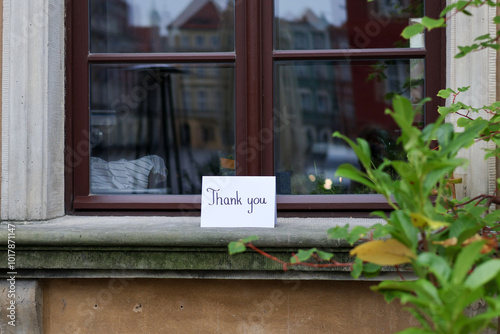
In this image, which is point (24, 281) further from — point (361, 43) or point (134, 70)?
point (361, 43)

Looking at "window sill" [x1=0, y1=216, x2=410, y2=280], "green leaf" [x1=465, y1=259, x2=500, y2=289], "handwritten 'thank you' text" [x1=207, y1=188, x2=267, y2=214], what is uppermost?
"handwritten 'thank you' text" [x1=207, y1=188, x2=267, y2=214]

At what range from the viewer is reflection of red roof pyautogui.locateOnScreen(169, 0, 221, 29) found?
2.14 meters

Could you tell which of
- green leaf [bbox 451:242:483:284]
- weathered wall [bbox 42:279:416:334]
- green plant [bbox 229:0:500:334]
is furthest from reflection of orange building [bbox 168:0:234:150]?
green leaf [bbox 451:242:483:284]

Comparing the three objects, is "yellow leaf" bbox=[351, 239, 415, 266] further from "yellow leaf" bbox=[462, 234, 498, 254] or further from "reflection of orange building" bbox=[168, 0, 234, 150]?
"reflection of orange building" bbox=[168, 0, 234, 150]

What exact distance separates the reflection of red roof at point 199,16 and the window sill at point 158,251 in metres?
0.89

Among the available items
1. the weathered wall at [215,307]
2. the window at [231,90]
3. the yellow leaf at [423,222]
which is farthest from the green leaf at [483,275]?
the window at [231,90]

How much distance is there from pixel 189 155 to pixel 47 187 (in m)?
0.59

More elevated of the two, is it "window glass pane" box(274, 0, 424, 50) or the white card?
"window glass pane" box(274, 0, 424, 50)

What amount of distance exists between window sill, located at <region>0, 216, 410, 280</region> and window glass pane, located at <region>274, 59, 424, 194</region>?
334 mm

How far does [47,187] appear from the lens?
1.94 metres

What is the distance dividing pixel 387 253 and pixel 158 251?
103cm

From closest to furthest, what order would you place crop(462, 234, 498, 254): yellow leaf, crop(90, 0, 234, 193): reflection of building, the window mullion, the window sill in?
crop(462, 234, 498, 254): yellow leaf, the window sill, the window mullion, crop(90, 0, 234, 193): reflection of building

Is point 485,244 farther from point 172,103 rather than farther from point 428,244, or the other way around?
point 172,103

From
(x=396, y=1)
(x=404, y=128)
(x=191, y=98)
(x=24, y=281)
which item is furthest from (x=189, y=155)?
(x=404, y=128)
